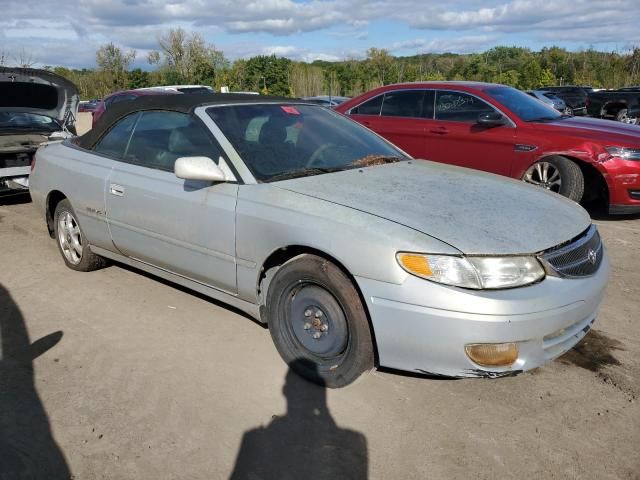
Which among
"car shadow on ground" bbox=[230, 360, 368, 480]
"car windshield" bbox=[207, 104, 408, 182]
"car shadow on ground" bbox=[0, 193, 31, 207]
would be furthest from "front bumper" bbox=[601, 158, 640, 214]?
"car shadow on ground" bbox=[0, 193, 31, 207]

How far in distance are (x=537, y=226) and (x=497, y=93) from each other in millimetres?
4720

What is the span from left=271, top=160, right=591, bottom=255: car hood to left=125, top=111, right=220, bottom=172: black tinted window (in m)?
0.70

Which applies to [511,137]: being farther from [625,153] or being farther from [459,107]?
[625,153]

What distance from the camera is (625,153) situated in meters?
6.18

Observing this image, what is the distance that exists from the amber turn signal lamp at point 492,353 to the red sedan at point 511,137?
4185mm

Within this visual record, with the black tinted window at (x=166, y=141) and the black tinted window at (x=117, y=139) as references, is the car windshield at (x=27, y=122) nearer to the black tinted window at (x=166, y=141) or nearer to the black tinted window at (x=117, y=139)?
the black tinted window at (x=117, y=139)

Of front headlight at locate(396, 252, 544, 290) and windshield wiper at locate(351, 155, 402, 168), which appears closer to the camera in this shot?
front headlight at locate(396, 252, 544, 290)

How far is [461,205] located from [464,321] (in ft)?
2.53

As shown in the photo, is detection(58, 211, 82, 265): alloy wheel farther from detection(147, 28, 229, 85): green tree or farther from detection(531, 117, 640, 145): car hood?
detection(147, 28, 229, 85): green tree

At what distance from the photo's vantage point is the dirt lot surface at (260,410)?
2514 millimetres

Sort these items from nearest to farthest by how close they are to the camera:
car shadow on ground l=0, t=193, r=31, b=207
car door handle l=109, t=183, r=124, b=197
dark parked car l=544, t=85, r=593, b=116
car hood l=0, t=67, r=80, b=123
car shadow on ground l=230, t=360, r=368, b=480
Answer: car shadow on ground l=230, t=360, r=368, b=480 < car door handle l=109, t=183, r=124, b=197 < car hood l=0, t=67, r=80, b=123 < car shadow on ground l=0, t=193, r=31, b=207 < dark parked car l=544, t=85, r=593, b=116

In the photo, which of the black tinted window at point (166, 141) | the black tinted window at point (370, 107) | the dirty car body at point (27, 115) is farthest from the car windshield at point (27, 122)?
the black tinted window at point (166, 141)

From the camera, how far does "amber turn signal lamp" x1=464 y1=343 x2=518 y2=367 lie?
2.63m

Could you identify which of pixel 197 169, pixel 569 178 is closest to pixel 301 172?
pixel 197 169
